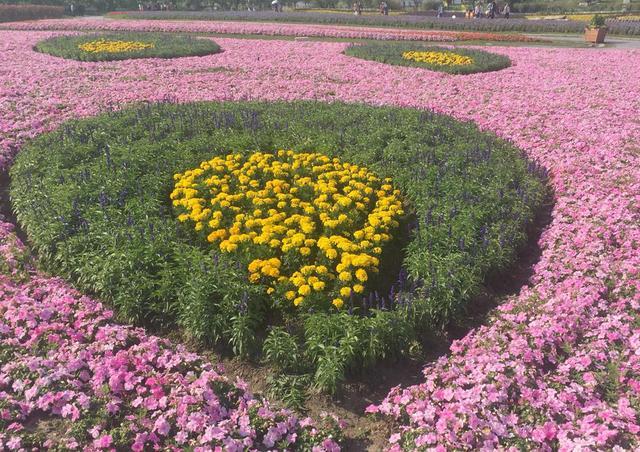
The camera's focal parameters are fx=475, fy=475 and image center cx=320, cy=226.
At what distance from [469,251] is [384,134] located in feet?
15.0

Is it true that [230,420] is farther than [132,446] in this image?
Yes

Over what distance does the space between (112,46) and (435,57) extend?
15.9 metres

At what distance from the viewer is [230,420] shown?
4.62m

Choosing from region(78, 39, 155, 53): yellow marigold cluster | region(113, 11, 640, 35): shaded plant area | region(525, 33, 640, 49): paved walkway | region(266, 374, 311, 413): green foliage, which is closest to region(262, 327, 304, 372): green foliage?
region(266, 374, 311, 413): green foliage

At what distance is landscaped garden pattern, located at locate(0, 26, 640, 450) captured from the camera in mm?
4613

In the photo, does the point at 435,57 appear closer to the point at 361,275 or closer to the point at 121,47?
the point at 121,47

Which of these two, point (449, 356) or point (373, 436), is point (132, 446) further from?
point (449, 356)

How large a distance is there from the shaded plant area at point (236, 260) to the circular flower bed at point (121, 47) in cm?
1196

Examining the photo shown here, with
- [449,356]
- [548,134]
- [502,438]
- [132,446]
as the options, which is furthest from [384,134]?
[132,446]

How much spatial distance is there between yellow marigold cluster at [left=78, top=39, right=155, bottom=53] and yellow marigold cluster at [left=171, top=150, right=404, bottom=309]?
56.5ft

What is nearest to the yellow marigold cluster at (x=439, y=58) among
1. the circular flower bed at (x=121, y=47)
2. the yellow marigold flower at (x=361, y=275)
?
the circular flower bed at (x=121, y=47)

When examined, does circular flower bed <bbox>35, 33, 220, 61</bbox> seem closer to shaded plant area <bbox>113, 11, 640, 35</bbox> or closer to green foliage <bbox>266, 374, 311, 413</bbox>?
green foliage <bbox>266, 374, 311, 413</bbox>

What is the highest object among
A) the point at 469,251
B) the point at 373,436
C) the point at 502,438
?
the point at 469,251

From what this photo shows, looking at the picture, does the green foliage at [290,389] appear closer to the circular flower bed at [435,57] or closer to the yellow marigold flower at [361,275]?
the yellow marigold flower at [361,275]
